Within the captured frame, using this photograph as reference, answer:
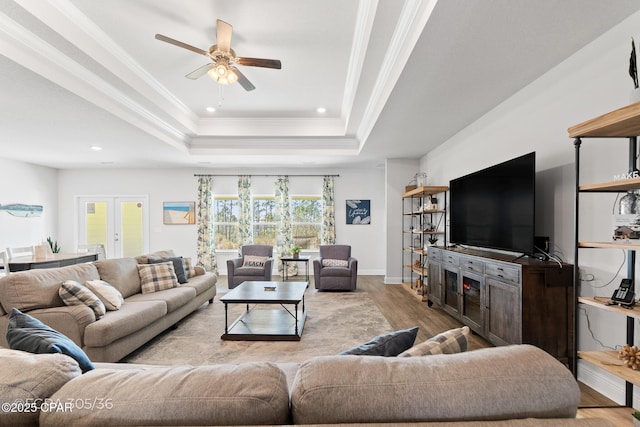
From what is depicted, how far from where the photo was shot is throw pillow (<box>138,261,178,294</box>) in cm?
389

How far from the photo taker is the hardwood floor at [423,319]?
6.79 feet

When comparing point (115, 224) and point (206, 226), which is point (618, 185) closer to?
point (206, 226)

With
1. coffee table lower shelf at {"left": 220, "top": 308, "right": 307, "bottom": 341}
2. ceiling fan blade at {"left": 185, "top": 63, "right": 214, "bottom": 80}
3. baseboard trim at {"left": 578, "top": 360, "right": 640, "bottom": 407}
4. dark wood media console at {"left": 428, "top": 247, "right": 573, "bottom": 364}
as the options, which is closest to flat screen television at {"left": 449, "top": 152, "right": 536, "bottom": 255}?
dark wood media console at {"left": 428, "top": 247, "right": 573, "bottom": 364}

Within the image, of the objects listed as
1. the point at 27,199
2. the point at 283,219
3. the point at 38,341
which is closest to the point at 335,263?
the point at 283,219

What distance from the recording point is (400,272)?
6.55 metres

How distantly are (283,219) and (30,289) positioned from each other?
201 inches

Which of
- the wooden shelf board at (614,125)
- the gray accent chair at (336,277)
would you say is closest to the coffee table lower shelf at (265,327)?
the gray accent chair at (336,277)

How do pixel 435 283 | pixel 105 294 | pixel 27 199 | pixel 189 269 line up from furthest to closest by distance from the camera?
pixel 27 199, pixel 189 269, pixel 435 283, pixel 105 294

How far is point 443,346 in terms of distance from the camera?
1.26 metres

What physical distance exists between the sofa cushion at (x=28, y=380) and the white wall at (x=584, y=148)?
3.26 metres

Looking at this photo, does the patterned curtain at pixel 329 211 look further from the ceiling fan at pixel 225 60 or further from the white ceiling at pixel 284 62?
the ceiling fan at pixel 225 60

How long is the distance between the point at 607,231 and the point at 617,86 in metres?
1.06

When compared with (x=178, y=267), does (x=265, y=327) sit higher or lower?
lower

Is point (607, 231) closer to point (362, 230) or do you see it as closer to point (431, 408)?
point (431, 408)
